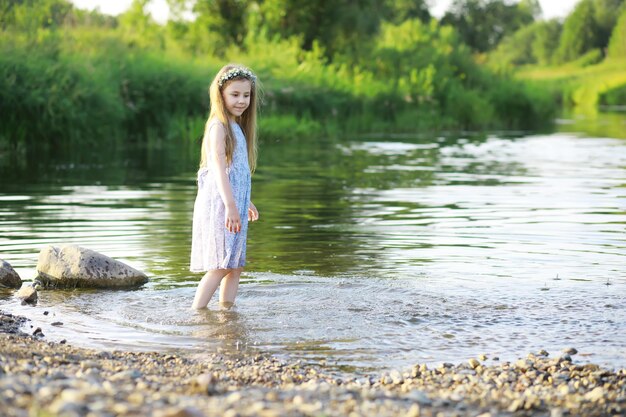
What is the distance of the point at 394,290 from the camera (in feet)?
Answer: 28.4

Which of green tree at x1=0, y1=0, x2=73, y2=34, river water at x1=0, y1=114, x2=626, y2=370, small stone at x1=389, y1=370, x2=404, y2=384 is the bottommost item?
river water at x1=0, y1=114, x2=626, y2=370

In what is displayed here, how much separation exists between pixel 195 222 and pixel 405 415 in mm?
3731

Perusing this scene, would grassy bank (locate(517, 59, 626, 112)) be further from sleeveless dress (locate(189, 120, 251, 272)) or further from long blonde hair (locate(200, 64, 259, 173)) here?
sleeveless dress (locate(189, 120, 251, 272))

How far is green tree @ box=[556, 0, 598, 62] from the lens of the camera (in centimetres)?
9488

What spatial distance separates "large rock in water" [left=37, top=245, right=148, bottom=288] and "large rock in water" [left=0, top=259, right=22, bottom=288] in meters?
0.23

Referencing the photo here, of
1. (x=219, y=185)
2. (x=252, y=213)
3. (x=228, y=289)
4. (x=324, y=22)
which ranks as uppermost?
(x=324, y=22)

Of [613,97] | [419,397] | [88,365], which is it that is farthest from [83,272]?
[613,97]

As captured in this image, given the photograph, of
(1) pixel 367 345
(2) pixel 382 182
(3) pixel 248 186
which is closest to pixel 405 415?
(1) pixel 367 345

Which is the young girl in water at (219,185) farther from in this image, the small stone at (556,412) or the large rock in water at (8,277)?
the small stone at (556,412)

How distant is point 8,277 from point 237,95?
8.45 ft

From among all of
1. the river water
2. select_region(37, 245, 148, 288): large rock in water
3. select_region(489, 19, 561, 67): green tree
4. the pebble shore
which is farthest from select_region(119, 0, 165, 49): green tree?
select_region(489, 19, 561, 67): green tree

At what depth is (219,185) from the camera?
7633 mm

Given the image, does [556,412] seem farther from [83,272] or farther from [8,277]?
[8,277]

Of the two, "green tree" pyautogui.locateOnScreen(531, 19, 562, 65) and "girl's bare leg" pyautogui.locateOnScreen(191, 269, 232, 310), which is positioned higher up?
"green tree" pyautogui.locateOnScreen(531, 19, 562, 65)
